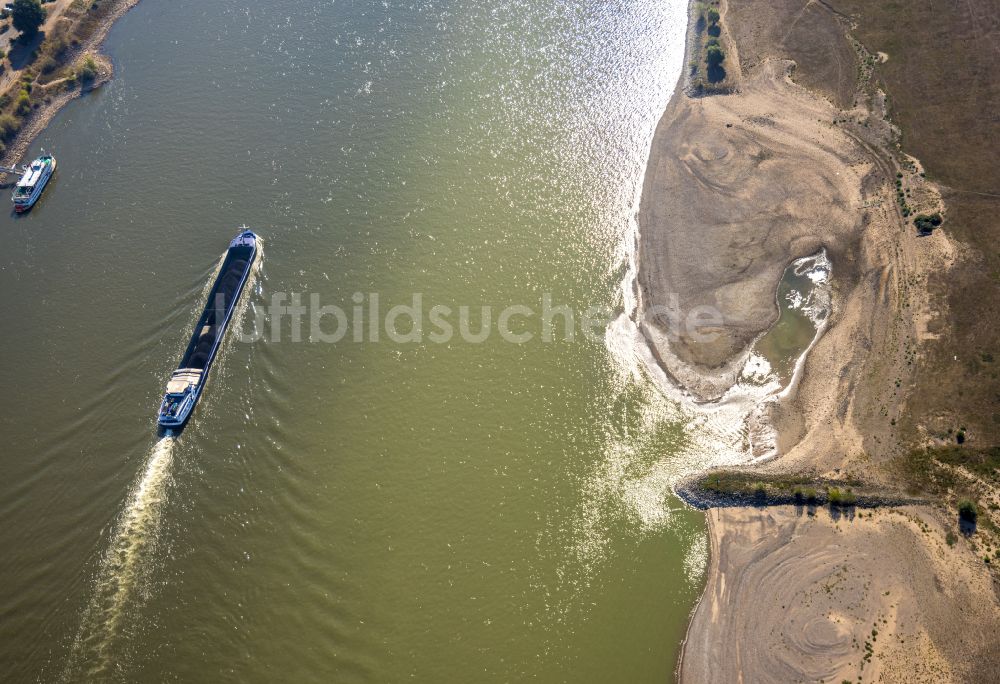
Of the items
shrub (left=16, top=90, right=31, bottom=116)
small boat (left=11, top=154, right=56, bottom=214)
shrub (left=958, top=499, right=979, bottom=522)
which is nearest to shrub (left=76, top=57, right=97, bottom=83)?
shrub (left=16, top=90, right=31, bottom=116)

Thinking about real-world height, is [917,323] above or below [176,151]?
below

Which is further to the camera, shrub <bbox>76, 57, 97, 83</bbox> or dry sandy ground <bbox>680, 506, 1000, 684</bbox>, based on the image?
shrub <bbox>76, 57, 97, 83</bbox>

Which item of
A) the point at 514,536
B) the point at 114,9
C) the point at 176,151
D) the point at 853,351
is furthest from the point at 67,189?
the point at 853,351

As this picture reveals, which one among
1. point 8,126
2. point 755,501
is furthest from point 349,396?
point 8,126

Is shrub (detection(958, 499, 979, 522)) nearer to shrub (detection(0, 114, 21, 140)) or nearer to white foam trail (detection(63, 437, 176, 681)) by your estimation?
white foam trail (detection(63, 437, 176, 681))

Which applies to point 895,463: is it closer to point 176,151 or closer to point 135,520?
point 135,520

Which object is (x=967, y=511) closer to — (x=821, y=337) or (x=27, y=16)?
(x=821, y=337)
